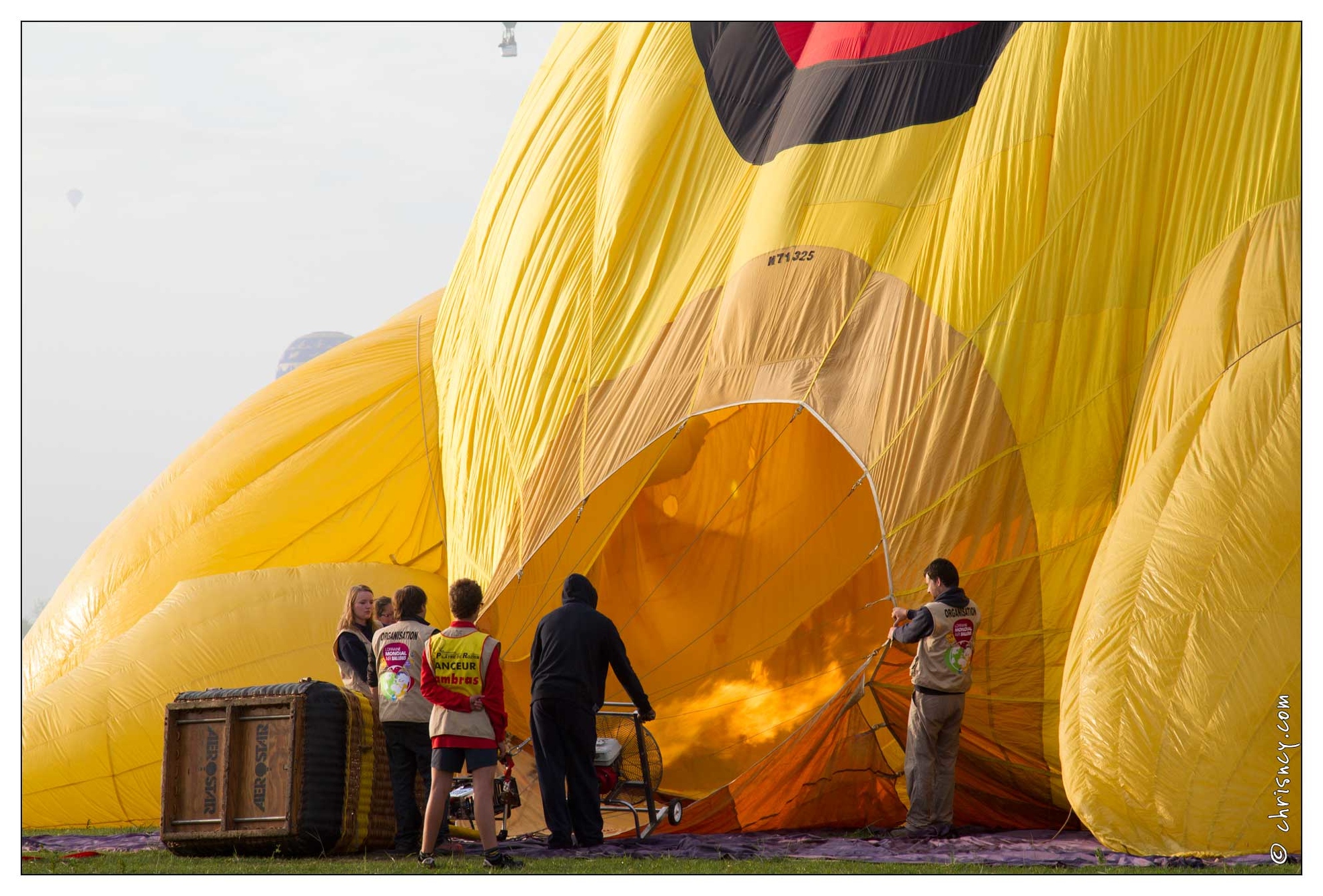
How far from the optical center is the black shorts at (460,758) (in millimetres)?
5621

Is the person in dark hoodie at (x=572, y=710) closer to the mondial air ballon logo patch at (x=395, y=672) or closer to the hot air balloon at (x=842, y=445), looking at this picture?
the mondial air ballon logo patch at (x=395, y=672)

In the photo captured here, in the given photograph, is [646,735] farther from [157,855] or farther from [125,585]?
[125,585]

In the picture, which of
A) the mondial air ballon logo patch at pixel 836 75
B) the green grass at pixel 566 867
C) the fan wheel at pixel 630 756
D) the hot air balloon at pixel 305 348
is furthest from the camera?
the hot air balloon at pixel 305 348

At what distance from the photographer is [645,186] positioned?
309 inches

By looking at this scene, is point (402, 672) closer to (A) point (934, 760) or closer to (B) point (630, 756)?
(B) point (630, 756)

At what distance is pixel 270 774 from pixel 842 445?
10.9 ft

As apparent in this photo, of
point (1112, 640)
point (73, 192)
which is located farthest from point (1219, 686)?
point (73, 192)

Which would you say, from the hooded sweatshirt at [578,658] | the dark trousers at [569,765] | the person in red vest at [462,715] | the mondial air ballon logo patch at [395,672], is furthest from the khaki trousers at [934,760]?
the mondial air ballon logo patch at [395,672]

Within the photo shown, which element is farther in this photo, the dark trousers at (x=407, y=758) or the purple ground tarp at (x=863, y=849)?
the dark trousers at (x=407, y=758)

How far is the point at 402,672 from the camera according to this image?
6.07m

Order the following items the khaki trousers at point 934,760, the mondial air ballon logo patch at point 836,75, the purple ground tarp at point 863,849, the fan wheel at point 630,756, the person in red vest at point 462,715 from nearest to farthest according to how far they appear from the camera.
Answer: the purple ground tarp at point 863,849 → the person in red vest at point 462,715 → the khaki trousers at point 934,760 → the fan wheel at point 630,756 → the mondial air ballon logo patch at point 836,75

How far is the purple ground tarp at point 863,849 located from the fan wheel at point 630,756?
29 cm

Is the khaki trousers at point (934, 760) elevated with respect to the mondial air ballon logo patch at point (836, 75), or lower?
lower

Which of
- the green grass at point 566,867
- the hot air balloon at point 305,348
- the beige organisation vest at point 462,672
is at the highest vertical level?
the hot air balloon at point 305,348
